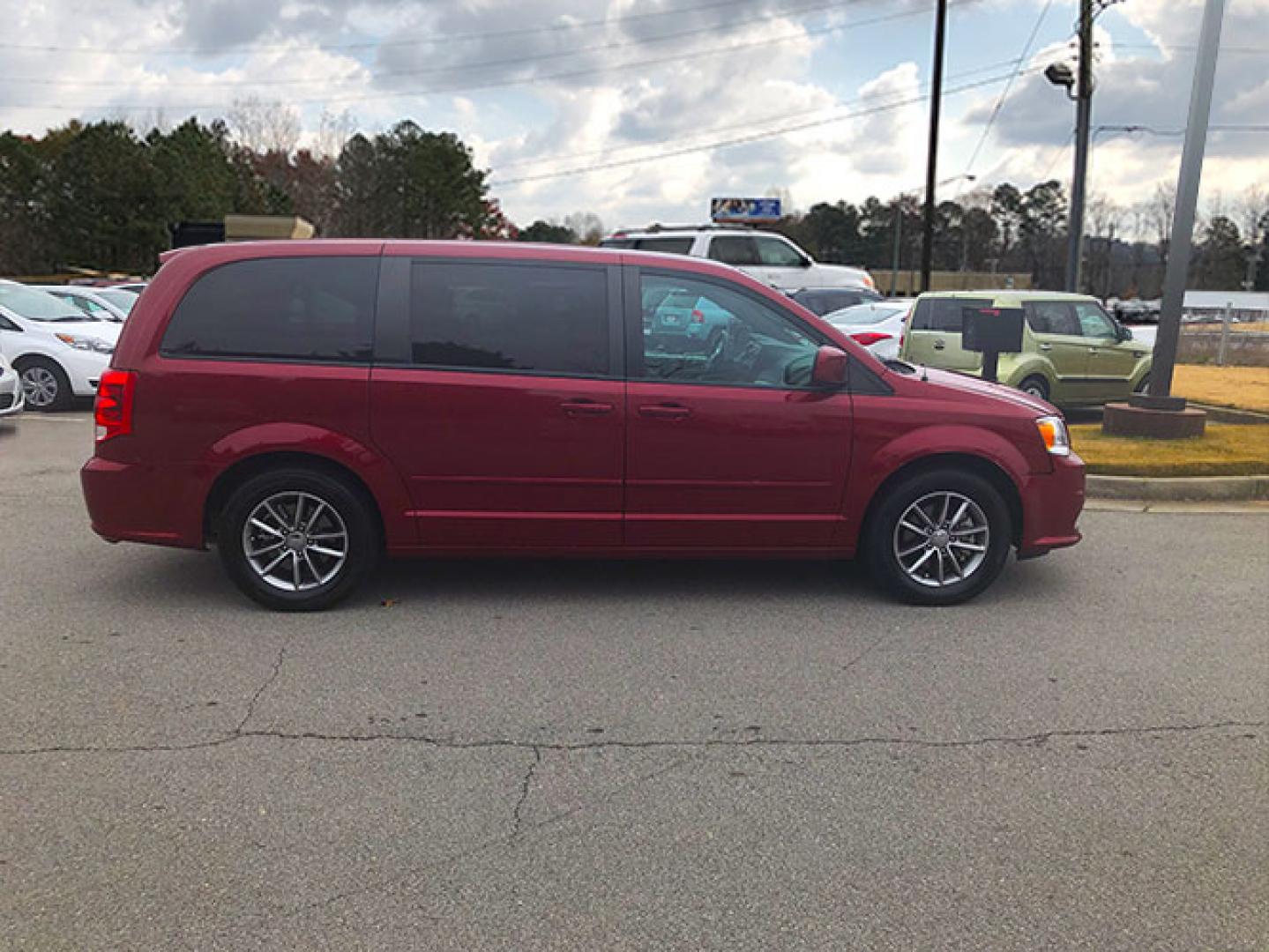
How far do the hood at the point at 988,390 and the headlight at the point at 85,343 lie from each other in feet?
35.7

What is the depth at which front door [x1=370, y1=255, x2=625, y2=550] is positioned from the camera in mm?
5199

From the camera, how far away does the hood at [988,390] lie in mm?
5656

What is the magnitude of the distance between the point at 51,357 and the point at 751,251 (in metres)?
12.0

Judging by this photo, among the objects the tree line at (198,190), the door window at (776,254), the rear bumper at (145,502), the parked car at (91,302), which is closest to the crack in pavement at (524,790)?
the rear bumper at (145,502)

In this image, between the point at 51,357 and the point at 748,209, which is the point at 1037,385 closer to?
the point at 51,357

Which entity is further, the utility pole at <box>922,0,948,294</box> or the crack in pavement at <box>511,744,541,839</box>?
the utility pole at <box>922,0,948,294</box>

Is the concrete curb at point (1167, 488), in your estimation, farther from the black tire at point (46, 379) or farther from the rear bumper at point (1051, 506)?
the black tire at point (46, 379)

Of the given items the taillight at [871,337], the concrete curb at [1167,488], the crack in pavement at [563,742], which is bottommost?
the crack in pavement at [563,742]

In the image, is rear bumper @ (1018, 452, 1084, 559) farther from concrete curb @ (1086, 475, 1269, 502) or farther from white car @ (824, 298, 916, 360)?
white car @ (824, 298, 916, 360)

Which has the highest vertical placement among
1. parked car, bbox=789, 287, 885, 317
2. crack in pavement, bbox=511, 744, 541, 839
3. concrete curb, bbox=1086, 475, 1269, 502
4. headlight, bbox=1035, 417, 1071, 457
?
parked car, bbox=789, 287, 885, 317

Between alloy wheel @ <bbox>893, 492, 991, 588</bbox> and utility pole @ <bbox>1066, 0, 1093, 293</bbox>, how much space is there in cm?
1603

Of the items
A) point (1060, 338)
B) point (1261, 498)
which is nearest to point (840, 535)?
point (1261, 498)

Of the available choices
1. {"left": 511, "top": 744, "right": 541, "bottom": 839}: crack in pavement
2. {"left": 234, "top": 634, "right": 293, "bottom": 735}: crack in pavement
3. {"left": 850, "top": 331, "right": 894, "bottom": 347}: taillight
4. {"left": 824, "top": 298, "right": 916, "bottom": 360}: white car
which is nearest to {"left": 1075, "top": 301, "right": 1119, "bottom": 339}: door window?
{"left": 824, "top": 298, "right": 916, "bottom": 360}: white car

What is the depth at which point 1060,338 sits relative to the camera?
12.6 meters
